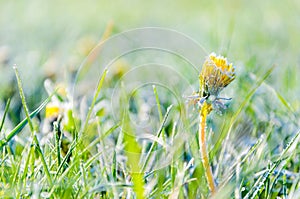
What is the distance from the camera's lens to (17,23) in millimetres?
2939

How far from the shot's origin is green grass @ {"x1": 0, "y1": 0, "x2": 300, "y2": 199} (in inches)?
37.4

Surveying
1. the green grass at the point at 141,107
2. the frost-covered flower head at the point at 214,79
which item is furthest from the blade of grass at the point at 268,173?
the frost-covered flower head at the point at 214,79

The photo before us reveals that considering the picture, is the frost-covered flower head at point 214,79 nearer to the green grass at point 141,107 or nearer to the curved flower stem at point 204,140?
the curved flower stem at point 204,140

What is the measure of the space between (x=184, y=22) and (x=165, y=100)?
68.8 inches

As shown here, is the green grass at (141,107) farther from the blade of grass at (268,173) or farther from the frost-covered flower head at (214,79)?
the frost-covered flower head at (214,79)

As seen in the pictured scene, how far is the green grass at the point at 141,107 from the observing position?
0.95m

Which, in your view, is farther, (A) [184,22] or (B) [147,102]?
(A) [184,22]

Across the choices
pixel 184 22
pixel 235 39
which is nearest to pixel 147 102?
pixel 235 39

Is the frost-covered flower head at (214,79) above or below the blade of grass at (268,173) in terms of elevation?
above

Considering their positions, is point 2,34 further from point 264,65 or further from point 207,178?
point 207,178

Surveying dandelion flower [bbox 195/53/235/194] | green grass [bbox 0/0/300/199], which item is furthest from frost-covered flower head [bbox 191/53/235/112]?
green grass [bbox 0/0/300/199]

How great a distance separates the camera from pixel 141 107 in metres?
1.58

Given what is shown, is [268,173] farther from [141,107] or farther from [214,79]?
[141,107]

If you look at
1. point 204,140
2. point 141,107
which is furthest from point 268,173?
point 141,107
